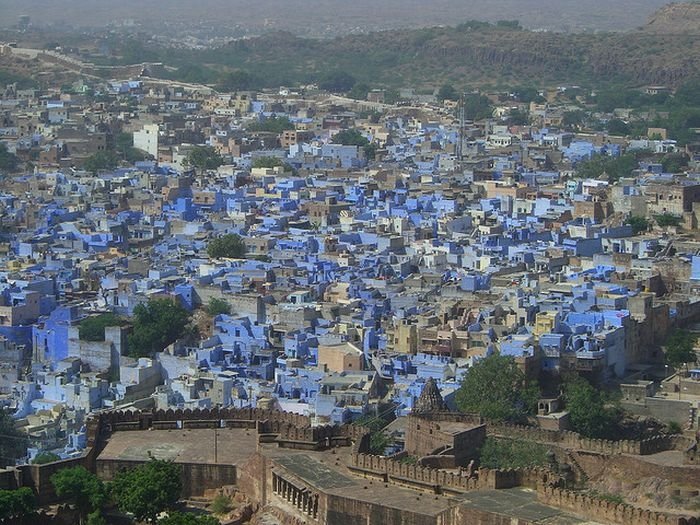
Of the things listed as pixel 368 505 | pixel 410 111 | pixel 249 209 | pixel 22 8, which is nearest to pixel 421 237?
pixel 249 209

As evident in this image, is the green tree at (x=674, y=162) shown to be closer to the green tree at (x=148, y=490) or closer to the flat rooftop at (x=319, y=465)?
the flat rooftop at (x=319, y=465)

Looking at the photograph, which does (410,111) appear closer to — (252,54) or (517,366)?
(252,54)

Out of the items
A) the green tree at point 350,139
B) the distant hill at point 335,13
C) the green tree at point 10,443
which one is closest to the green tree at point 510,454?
the green tree at point 10,443

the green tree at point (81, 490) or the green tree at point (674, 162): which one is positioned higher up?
the green tree at point (674, 162)

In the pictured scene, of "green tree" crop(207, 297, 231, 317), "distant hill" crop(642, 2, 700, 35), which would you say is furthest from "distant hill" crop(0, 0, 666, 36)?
"green tree" crop(207, 297, 231, 317)

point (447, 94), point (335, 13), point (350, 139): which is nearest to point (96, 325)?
point (350, 139)

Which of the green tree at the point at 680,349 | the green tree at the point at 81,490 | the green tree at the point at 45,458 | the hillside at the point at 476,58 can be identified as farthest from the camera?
the hillside at the point at 476,58

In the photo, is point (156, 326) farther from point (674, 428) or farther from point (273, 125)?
point (273, 125)
